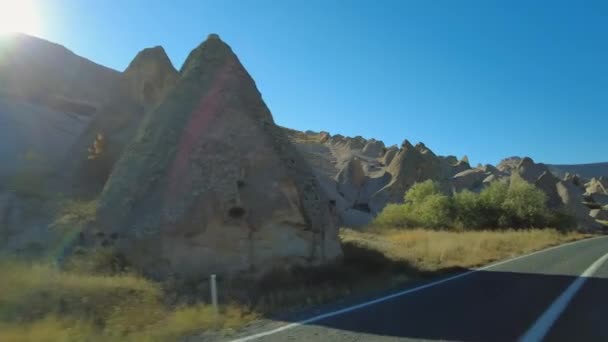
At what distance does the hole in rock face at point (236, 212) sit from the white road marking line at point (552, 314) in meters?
8.37

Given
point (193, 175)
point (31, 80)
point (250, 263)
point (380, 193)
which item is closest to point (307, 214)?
point (250, 263)

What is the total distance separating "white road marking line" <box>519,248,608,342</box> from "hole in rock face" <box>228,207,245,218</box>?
837 centimetres

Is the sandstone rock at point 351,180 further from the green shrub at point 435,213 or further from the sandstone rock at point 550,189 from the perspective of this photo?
Answer: the green shrub at point 435,213

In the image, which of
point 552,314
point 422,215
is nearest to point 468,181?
point 422,215

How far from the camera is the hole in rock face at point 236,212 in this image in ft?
48.1

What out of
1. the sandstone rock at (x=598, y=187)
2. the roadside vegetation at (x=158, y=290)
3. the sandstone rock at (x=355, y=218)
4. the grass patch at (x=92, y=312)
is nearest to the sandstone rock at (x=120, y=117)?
the roadside vegetation at (x=158, y=290)

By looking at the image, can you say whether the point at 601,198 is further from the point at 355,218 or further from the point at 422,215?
the point at 422,215

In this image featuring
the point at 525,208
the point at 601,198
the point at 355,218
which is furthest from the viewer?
the point at 601,198

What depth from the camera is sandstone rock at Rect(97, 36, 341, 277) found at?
46.0 feet

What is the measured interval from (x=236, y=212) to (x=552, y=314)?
880 cm

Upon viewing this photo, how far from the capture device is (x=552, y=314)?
8406 mm

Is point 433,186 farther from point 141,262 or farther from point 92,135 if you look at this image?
point 141,262

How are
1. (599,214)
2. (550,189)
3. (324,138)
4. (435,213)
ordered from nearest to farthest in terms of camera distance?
(435,213), (550,189), (599,214), (324,138)

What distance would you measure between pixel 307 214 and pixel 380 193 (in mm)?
50069
